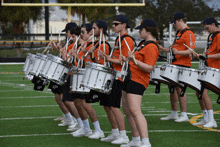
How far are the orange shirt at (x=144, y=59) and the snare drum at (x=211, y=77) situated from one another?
1.17 m

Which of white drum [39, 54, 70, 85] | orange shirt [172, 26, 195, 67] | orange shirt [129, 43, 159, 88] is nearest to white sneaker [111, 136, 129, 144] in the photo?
orange shirt [129, 43, 159, 88]

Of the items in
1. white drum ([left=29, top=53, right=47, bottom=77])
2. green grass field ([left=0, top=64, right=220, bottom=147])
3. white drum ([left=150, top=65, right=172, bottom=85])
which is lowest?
green grass field ([left=0, top=64, right=220, bottom=147])

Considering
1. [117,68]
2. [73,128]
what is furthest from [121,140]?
[73,128]

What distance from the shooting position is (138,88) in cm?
455

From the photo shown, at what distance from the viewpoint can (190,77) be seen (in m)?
5.85

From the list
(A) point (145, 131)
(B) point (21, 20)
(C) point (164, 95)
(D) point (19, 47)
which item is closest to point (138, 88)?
(A) point (145, 131)

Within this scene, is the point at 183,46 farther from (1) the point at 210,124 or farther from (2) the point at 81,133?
(2) the point at 81,133

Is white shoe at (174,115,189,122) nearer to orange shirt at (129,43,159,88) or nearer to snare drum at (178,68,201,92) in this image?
snare drum at (178,68,201,92)

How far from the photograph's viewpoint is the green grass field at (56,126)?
17.6ft

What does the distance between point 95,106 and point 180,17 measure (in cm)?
293

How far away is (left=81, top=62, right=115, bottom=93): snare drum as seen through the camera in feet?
15.3

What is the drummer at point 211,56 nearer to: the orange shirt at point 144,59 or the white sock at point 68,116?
the orange shirt at point 144,59

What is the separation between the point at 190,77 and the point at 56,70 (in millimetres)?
2060

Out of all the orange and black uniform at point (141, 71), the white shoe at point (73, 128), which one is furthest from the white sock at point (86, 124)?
the orange and black uniform at point (141, 71)
